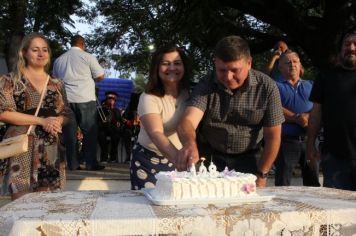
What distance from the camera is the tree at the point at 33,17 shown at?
13.4m

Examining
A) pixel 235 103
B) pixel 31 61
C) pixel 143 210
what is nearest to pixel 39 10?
pixel 31 61

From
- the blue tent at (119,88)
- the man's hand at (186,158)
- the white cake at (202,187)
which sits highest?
the blue tent at (119,88)

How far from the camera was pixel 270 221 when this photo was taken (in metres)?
2.22

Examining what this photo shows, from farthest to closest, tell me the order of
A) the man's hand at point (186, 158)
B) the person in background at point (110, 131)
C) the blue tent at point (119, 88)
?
the blue tent at point (119, 88) < the person in background at point (110, 131) < the man's hand at point (186, 158)

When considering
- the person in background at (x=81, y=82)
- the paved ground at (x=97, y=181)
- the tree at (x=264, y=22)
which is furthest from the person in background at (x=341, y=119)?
the tree at (x=264, y=22)

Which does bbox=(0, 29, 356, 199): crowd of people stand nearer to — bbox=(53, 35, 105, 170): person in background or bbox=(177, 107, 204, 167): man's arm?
bbox=(177, 107, 204, 167): man's arm

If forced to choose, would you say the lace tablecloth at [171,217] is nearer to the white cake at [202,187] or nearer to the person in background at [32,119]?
the white cake at [202,187]

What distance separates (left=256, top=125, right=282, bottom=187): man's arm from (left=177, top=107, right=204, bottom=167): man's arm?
45 centimetres

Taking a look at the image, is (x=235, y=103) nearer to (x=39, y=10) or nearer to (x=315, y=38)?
(x=315, y=38)

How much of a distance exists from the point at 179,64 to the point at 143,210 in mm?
1506

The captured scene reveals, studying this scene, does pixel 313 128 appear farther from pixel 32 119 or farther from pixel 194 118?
pixel 32 119

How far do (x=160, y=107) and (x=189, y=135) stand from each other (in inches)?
16.7

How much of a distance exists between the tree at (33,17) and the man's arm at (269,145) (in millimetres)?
6686

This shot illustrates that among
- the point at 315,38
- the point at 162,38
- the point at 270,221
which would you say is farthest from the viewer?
the point at 162,38
